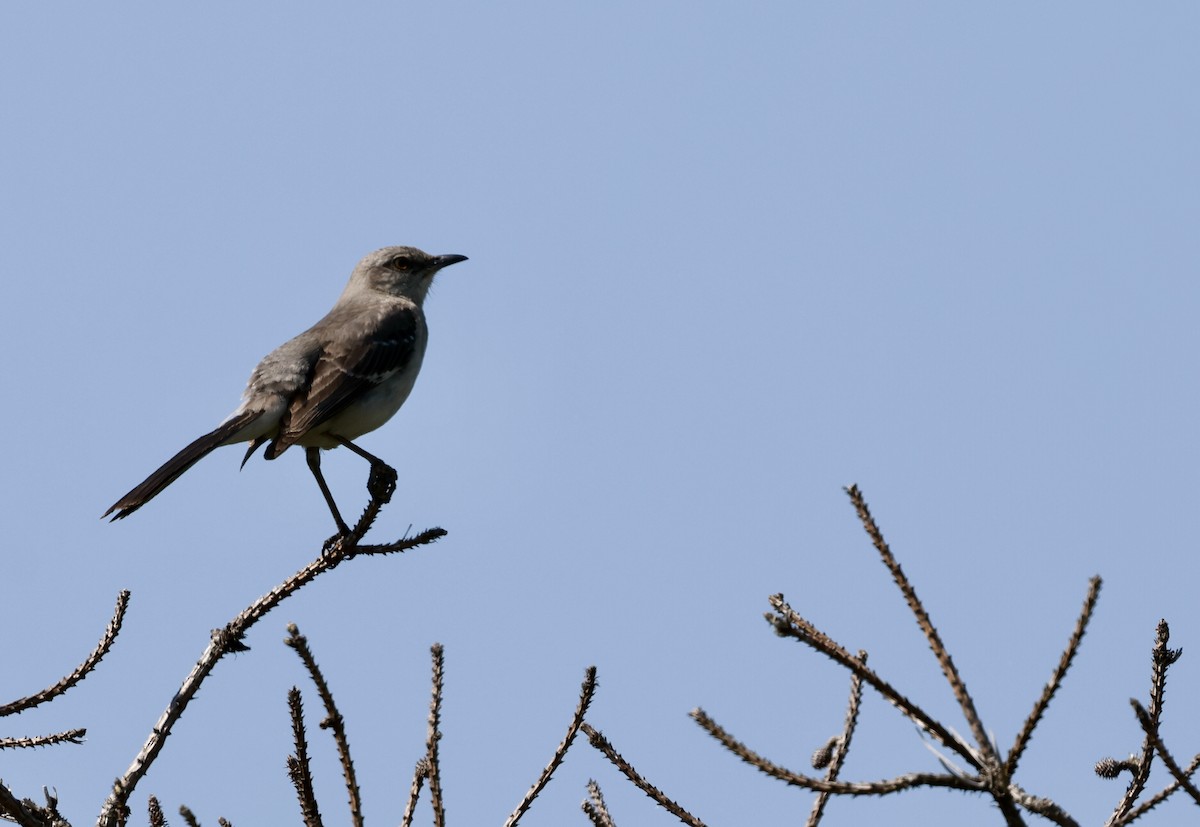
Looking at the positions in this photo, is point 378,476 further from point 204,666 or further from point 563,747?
point 563,747

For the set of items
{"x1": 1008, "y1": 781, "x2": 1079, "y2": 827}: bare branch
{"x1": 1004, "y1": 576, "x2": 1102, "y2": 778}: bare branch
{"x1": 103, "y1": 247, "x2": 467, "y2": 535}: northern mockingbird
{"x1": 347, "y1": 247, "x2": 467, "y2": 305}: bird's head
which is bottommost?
{"x1": 1008, "y1": 781, "x2": 1079, "y2": 827}: bare branch

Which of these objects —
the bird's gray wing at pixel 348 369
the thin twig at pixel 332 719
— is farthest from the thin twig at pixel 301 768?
the bird's gray wing at pixel 348 369

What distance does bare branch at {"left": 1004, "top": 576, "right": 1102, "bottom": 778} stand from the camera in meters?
2.40

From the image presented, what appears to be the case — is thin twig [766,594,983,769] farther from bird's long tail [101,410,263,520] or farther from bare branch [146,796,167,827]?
bird's long tail [101,410,263,520]

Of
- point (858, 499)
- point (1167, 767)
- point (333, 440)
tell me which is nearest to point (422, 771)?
point (858, 499)

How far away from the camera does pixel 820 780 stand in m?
A: 2.52

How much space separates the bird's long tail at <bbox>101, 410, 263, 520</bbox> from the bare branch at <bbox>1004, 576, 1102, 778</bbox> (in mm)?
4695

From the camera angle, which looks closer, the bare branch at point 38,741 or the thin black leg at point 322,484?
the bare branch at point 38,741

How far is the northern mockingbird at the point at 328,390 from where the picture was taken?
7.46 metres

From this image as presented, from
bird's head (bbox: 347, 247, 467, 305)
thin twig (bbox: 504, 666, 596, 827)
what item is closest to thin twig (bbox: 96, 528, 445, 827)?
thin twig (bbox: 504, 666, 596, 827)

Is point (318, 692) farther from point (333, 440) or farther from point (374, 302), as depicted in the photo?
point (374, 302)

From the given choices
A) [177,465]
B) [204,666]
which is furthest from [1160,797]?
[177,465]

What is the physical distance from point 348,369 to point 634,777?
5.13 meters

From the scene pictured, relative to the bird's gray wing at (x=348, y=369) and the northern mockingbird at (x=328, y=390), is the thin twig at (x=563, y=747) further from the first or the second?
the bird's gray wing at (x=348, y=369)
